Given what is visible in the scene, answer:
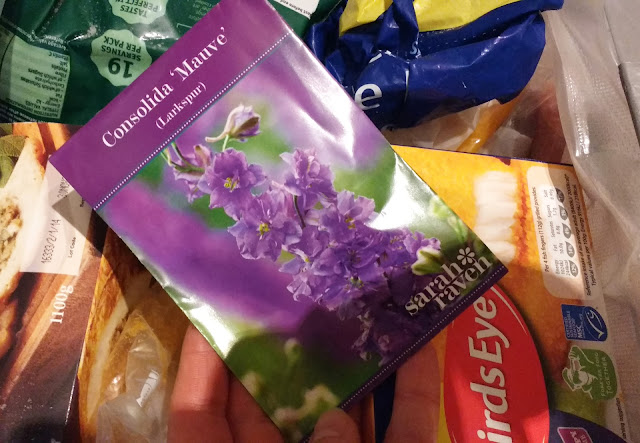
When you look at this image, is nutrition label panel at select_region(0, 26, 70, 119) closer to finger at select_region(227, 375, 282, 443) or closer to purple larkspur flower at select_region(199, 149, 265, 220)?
purple larkspur flower at select_region(199, 149, 265, 220)

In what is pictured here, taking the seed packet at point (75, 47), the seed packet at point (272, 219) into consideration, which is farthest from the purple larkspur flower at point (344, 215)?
the seed packet at point (75, 47)

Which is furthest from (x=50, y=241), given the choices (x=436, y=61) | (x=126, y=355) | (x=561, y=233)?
(x=561, y=233)

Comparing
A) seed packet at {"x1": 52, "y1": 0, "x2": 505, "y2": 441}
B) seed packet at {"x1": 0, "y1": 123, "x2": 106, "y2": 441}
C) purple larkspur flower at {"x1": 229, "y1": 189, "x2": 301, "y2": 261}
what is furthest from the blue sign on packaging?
seed packet at {"x1": 0, "y1": 123, "x2": 106, "y2": 441}

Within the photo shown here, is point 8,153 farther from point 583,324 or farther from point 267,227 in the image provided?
point 583,324

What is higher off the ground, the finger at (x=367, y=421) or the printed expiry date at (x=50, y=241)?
the printed expiry date at (x=50, y=241)

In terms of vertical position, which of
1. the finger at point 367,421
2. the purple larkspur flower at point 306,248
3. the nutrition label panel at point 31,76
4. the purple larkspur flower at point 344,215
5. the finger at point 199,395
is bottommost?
the finger at point 367,421

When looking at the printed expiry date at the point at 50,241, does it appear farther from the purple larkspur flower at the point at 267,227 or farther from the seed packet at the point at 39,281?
the purple larkspur flower at the point at 267,227
